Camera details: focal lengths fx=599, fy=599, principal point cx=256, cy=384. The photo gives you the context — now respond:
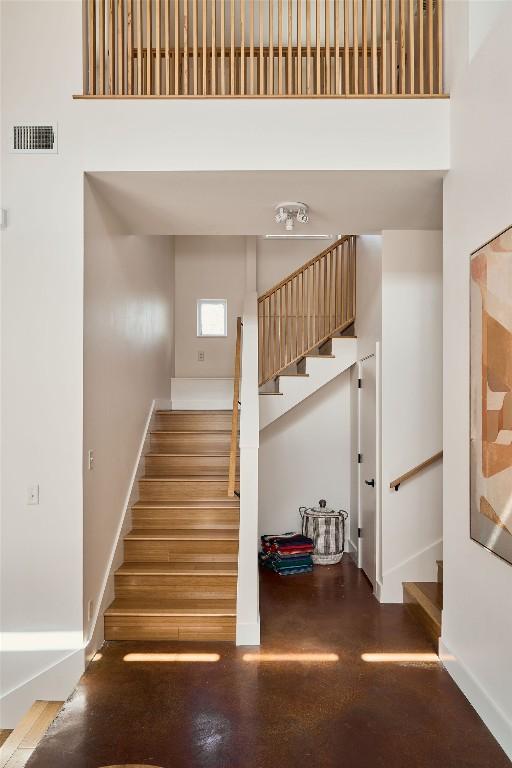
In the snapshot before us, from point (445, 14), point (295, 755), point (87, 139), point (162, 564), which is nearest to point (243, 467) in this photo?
point (162, 564)

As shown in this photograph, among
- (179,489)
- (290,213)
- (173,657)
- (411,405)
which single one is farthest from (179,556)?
(290,213)

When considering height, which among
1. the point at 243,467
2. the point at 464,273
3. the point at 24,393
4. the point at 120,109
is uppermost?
the point at 120,109

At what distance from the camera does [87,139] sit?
3.69 metres

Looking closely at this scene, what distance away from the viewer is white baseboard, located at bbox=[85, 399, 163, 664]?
3912mm

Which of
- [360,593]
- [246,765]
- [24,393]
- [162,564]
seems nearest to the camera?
[246,765]

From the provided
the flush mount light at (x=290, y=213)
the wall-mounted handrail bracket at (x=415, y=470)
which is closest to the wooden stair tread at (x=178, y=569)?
the wall-mounted handrail bracket at (x=415, y=470)

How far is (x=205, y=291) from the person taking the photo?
7859 millimetres

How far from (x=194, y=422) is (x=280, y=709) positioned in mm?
3507

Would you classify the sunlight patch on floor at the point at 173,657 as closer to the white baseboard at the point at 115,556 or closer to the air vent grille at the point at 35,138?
the white baseboard at the point at 115,556

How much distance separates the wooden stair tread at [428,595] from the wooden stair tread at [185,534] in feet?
4.72

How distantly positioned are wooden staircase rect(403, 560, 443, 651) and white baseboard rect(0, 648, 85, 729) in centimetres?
227

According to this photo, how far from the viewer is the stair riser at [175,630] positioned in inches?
165

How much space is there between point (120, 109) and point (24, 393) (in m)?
1.85

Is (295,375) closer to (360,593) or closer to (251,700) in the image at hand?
(360,593)
